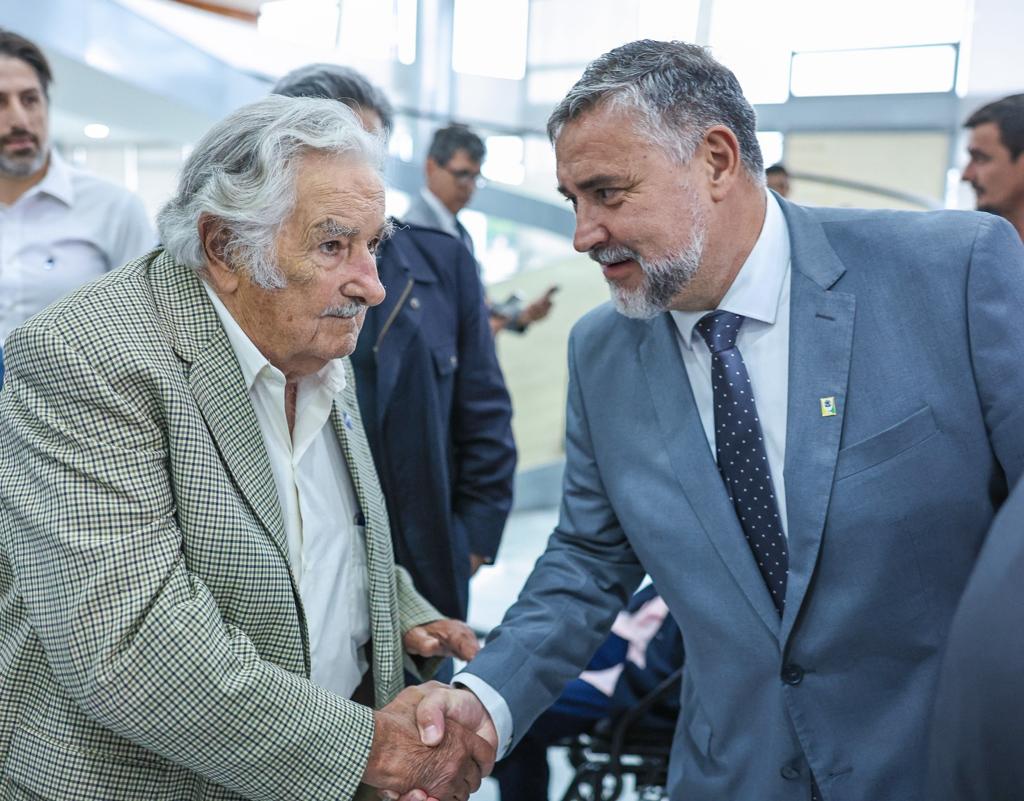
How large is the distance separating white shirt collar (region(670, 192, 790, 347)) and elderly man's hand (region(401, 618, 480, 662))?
729 millimetres

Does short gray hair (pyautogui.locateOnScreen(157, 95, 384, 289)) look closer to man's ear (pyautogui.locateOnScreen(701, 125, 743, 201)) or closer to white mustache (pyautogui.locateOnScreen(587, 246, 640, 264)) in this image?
white mustache (pyautogui.locateOnScreen(587, 246, 640, 264))

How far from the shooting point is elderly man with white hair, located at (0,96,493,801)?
128 centimetres

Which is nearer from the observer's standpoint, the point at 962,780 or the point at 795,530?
the point at 962,780

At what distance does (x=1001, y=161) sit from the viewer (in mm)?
3264

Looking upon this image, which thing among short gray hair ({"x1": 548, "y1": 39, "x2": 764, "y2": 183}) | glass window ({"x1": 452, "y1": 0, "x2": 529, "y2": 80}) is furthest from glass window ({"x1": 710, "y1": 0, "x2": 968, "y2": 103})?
short gray hair ({"x1": 548, "y1": 39, "x2": 764, "y2": 183})

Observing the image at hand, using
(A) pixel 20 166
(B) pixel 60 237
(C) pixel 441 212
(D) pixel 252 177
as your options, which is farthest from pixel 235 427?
(C) pixel 441 212

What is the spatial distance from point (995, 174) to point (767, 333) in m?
2.03

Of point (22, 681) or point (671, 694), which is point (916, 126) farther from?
point (22, 681)

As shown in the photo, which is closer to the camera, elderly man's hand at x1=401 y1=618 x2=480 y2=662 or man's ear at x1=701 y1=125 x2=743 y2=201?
man's ear at x1=701 y1=125 x2=743 y2=201

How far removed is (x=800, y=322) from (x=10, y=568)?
1175 millimetres

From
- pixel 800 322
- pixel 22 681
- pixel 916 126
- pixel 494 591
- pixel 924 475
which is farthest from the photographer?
pixel 916 126

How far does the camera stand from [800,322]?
1.61 meters

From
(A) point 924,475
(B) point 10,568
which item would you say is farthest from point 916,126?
(B) point 10,568

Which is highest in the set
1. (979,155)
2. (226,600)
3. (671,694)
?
(979,155)
